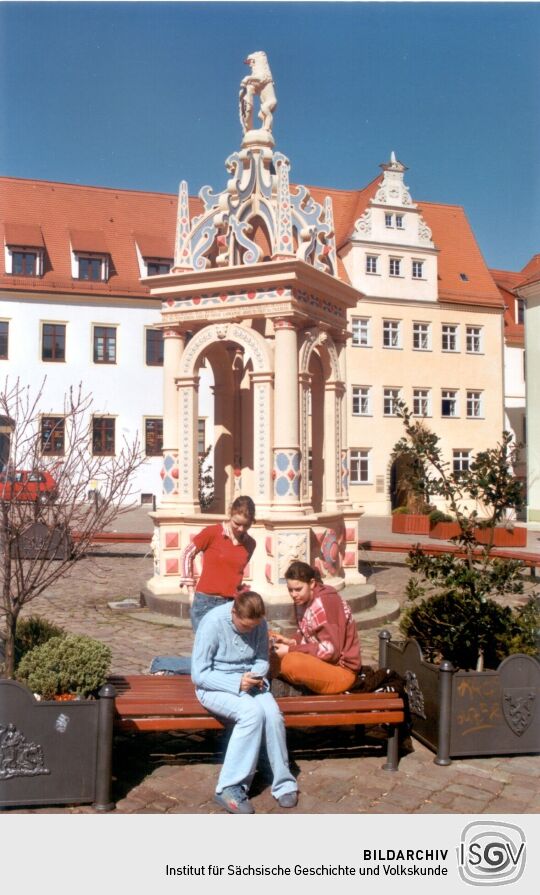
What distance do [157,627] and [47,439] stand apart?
393 centimetres

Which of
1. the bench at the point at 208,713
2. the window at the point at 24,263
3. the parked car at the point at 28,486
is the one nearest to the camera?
the bench at the point at 208,713

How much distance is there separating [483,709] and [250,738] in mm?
1452

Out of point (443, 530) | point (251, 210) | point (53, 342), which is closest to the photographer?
point (251, 210)

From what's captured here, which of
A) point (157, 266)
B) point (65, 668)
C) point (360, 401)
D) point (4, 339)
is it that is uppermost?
point (157, 266)

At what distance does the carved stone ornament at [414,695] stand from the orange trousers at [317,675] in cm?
48

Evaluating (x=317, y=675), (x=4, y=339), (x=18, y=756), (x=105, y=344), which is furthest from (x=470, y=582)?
(x=4, y=339)

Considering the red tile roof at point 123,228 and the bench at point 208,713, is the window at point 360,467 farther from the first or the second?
the bench at point 208,713

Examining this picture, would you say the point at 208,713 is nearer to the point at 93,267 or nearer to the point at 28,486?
the point at 28,486

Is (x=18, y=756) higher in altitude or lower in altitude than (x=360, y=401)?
lower

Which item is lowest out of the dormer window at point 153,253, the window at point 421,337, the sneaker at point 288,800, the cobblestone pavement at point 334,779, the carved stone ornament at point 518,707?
the cobblestone pavement at point 334,779

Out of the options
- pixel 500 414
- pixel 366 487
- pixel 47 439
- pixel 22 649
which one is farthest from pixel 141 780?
pixel 500 414

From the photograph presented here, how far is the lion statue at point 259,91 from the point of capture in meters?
10.3

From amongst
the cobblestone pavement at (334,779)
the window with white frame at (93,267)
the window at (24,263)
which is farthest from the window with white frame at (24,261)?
the cobblestone pavement at (334,779)

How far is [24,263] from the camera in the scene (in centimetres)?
3150
